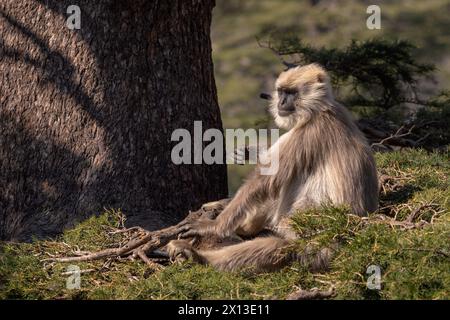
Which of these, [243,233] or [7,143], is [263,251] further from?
[7,143]

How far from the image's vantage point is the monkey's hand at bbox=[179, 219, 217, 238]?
219 inches

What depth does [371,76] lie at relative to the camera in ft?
33.0

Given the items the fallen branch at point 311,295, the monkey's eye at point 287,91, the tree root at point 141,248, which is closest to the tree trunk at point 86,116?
the tree root at point 141,248

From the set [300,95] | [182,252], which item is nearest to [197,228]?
[182,252]

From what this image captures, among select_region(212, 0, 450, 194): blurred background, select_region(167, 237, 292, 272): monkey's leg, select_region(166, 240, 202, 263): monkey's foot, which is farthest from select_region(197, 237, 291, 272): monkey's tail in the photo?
select_region(212, 0, 450, 194): blurred background

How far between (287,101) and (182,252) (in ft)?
4.67

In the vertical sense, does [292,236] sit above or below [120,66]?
below

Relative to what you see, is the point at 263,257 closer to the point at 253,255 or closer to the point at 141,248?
the point at 253,255

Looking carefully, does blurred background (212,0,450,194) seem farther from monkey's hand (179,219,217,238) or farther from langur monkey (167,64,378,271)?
monkey's hand (179,219,217,238)

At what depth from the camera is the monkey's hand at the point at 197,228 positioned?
5555 millimetres

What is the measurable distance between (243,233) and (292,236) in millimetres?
466

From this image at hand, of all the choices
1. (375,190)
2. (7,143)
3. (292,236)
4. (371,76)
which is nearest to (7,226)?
(7,143)
